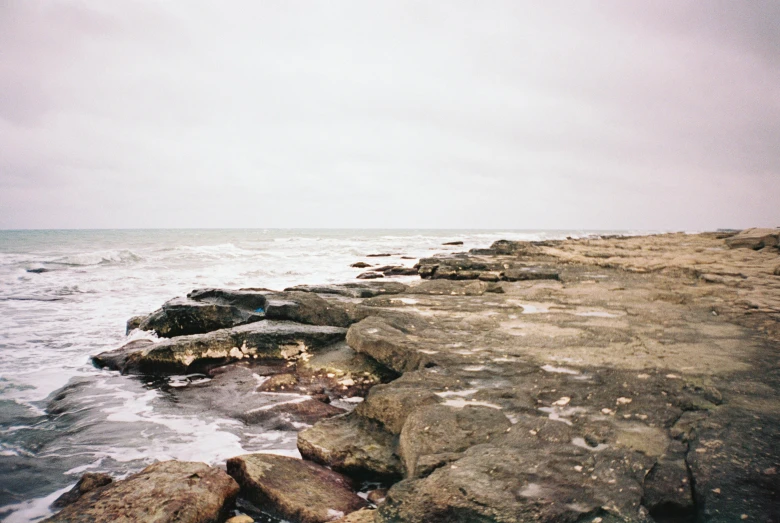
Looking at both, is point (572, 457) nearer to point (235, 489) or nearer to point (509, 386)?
point (509, 386)

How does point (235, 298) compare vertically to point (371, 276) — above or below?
above

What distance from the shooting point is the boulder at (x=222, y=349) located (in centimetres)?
512

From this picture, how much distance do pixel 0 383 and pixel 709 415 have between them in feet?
22.2

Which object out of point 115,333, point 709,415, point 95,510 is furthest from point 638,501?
point 115,333

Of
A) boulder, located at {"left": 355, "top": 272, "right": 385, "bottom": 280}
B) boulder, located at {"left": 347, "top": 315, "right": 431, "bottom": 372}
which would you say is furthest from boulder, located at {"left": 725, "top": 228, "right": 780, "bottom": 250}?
boulder, located at {"left": 347, "top": 315, "right": 431, "bottom": 372}

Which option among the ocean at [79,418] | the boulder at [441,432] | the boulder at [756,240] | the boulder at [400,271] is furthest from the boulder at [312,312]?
the boulder at [756,240]

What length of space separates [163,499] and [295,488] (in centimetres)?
69

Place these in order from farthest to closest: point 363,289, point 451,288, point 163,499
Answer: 1. point 363,289
2. point 451,288
3. point 163,499

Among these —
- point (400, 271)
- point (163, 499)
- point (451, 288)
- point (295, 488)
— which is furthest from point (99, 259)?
point (295, 488)

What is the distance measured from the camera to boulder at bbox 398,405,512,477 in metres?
A: 2.31

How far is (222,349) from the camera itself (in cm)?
523

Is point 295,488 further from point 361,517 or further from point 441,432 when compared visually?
point 441,432

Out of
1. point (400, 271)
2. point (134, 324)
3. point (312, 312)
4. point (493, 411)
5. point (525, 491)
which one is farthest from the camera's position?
point (400, 271)

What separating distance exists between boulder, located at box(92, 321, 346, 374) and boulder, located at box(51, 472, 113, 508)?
234 centimetres
